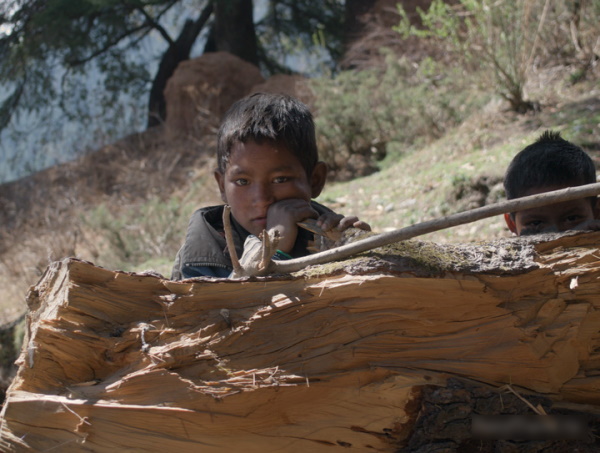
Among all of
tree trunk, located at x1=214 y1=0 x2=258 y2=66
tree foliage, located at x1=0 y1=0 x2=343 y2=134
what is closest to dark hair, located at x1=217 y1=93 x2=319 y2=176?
tree foliage, located at x1=0 y1=0 x2=343 y2=134

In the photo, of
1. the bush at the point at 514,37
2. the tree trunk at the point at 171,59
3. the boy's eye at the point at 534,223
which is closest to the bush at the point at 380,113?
the bush at the point at 514,37

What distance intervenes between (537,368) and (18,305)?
6.93m

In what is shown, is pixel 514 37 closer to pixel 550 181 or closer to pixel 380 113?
pixel 380 113

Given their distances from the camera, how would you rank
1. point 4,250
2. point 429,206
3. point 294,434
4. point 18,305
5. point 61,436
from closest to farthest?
1. point 61,436
2. point 294,434
3. point 429,206
4. point 18,305
5. point 4,250

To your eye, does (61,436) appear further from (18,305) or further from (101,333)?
(18,305)

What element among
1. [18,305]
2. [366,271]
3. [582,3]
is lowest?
[18,305]

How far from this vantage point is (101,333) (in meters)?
1.64

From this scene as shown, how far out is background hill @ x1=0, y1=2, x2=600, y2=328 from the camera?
5719mm

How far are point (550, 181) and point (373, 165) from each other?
6.17 m

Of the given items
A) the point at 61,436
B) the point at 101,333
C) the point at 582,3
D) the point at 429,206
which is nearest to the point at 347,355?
the point at 101,333

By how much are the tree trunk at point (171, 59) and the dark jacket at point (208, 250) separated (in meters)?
11.7

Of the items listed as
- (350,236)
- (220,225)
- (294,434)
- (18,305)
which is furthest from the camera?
(18,305)

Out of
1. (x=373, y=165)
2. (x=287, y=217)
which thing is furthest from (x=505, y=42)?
(x=287, y=217)

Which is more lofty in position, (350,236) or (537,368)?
(350,236)
